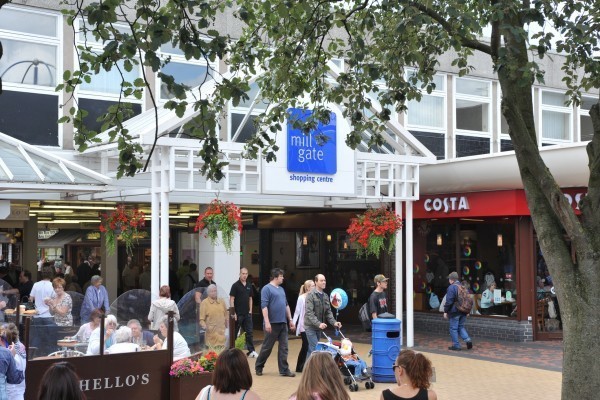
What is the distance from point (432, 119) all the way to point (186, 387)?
1447cm

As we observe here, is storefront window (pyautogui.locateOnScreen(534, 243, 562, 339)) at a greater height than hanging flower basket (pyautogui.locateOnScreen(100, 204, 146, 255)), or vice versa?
hanging flower basket (pyautogui.locateOnScreen(100, 204, 146, 255))

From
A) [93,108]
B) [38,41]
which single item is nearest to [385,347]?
[93,108]

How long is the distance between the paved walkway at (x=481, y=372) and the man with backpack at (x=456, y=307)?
0.30 meters

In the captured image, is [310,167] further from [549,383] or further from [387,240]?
[549,383]

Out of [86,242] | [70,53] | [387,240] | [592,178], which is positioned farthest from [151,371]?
[86,242]

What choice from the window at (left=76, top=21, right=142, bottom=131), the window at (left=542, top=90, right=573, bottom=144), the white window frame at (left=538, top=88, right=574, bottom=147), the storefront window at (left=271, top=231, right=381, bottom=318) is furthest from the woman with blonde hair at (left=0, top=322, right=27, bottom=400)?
the window at (left=542, top=90, right=573, bottom=144)

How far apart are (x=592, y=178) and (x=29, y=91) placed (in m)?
11.6

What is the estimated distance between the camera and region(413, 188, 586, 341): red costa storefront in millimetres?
18984

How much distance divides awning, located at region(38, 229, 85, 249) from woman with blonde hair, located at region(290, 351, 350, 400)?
24161mm

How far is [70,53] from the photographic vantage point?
17547 mm

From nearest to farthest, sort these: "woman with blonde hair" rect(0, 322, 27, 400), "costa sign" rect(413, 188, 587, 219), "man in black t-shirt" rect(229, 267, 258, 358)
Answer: "woman with blonde hair" rect(0, 322, 27, 400) < "man in black t-shirt" rect(229, 267, 258, 358) < "costa sign" rect(413, 188, 587, 219)

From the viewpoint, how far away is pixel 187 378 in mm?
10031

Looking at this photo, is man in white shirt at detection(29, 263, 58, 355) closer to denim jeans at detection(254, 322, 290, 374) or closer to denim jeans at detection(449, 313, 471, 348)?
denim jeans at detection(254, 322, 290, 374)

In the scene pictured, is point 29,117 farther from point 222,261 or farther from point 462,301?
point 462,301
